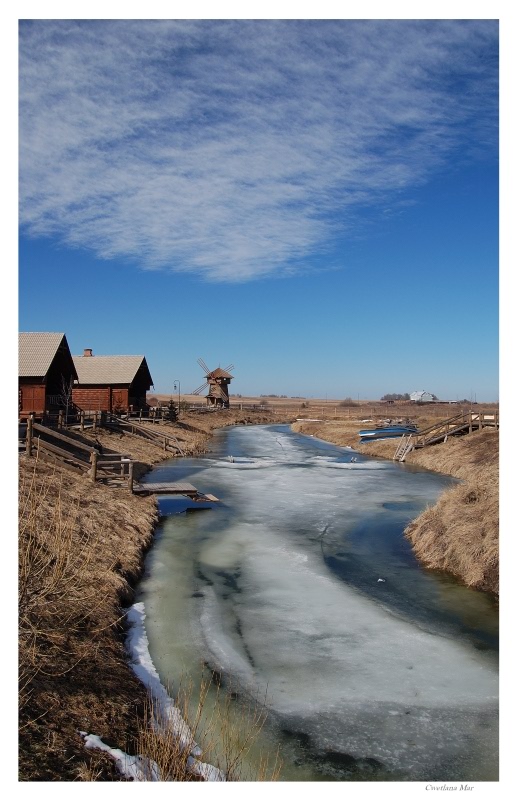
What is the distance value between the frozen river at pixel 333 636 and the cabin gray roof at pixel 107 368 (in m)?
28.3

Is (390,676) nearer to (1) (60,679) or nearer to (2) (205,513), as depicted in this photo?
(1) (60,679)

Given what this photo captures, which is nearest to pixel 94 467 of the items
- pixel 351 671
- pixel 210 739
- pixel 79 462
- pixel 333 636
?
pixel 79 462

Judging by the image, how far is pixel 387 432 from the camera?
48.2m

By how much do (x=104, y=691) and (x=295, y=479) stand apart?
778 inches

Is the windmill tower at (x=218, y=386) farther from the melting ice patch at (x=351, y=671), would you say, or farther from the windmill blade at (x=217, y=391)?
the melting ice patch at (x=351, y=671)

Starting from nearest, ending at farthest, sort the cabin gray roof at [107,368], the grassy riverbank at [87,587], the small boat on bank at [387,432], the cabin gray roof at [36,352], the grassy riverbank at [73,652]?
1. the grassy riverbank at [73,652]
2. the grassy riverbank at [87,587]
3. the cabin gray roof at [36,352]
4. the cabin gray roof at [107,368]
5. the small boat on bank at [387,432]

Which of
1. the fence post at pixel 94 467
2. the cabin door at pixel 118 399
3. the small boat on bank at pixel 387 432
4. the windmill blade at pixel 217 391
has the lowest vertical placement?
the small boat on bank at pixel 387 432

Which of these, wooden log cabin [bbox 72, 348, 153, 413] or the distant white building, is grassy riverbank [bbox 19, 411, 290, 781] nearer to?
wooden log cabin [bbox 72, 348, 153, 413]

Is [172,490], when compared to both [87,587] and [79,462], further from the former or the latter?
[87,587]

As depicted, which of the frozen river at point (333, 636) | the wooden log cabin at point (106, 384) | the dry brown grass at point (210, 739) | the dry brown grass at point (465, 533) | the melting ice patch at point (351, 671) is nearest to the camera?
the dry brown grass at point (210, 739)

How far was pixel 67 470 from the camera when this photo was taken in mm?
18797

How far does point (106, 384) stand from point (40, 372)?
14287 millimetres

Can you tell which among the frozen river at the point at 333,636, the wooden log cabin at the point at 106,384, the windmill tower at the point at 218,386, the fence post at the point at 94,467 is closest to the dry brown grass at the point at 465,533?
the frozen river at the point at 333,636

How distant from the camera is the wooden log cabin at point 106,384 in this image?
147 ft
